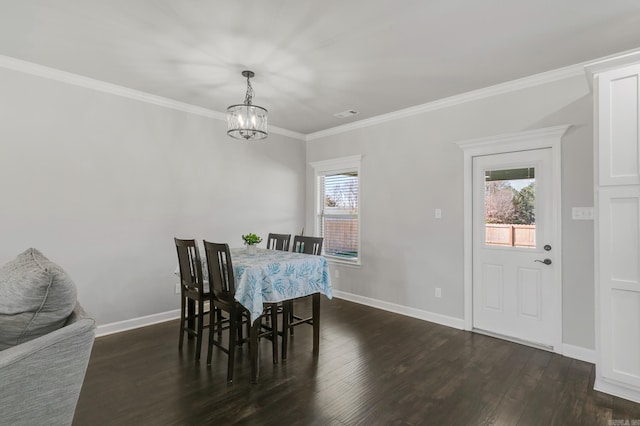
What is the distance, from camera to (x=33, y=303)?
1.24m

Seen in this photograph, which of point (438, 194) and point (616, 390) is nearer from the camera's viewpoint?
point (616, 390)

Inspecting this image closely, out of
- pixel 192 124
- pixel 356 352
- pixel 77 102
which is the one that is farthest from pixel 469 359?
pixel 77 102

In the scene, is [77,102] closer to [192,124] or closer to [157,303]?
[192,124]

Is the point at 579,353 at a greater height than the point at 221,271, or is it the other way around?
the point at 221,271

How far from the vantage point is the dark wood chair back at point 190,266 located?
2.88m

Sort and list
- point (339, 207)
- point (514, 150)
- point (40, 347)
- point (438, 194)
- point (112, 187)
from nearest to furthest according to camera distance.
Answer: point (40, 347) < point (514, 150) < point (112, 187) < point (438, 194) < point (339, 207)

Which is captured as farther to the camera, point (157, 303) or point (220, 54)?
point (157, 303)

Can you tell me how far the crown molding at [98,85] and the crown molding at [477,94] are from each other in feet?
6.78

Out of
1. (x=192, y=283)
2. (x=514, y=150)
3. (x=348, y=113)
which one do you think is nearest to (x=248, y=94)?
(x=348, y=113)

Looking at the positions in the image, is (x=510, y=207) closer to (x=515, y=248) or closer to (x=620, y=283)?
(x=515, y=248)

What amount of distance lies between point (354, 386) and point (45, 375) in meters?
1.94

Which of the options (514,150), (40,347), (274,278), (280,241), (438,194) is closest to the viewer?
(40,347)

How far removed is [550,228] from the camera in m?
3.17

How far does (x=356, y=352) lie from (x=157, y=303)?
246 centimetres
